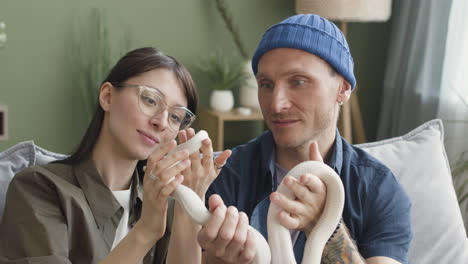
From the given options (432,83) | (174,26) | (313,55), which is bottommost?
(432,83)

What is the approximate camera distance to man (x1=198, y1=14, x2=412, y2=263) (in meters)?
1.48

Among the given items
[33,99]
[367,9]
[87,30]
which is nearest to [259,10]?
[367,9]

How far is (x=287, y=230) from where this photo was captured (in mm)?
1090

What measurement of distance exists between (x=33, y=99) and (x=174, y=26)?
1.00 m

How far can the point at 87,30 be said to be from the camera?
12.3ft

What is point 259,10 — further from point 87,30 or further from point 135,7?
point 87,30

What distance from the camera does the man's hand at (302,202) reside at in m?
1.08

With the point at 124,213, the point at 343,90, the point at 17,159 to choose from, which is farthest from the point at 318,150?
the point at 17,159

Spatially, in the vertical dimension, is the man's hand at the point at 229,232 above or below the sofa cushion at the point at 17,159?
above

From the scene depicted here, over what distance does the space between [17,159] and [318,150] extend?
A: 86 cm

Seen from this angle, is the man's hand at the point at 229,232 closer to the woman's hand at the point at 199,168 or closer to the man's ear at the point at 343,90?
the woman's hand at the point at 199,168

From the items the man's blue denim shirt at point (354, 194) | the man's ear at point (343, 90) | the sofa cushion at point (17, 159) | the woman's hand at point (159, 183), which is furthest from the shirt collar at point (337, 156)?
the sofa cushion at point (17, 159)

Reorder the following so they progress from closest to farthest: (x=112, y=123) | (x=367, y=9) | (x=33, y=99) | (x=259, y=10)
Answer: (x=112, y=123)
(x=367, y=9)
(x=33, y=99)
(x=259, y=10)

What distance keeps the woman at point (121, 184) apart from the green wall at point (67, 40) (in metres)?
2.22
